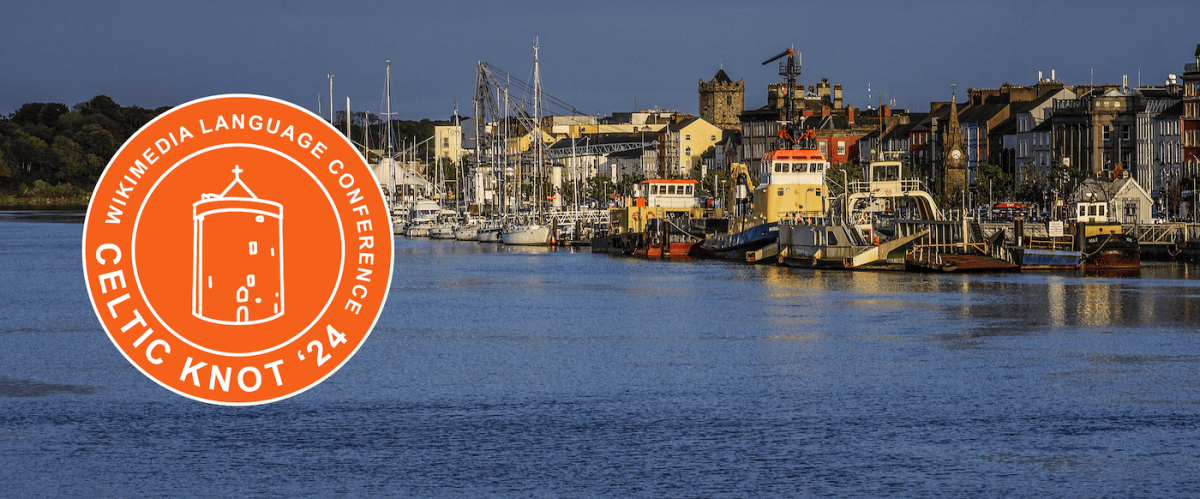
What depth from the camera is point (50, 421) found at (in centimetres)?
2977

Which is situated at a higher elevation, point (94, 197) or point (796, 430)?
point (94, 197)

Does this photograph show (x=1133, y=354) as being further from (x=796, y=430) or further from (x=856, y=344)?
(x=796, y=430)

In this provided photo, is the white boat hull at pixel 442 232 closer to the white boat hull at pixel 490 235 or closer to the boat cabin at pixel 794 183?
the white boat hull at pixel 490 235

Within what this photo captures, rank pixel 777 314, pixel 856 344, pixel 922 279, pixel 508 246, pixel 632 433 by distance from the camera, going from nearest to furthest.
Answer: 1. pixel 632 433
2. pixel 856 344
3. pixel 777 314
4. pixel 922 279
5. pixel 508 246

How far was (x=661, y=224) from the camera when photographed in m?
104

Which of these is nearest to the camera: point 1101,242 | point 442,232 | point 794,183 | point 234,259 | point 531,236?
point 234,259

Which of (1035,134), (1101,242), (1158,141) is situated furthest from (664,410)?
(1035,134)

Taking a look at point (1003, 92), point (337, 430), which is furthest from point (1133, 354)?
point (1003, 92)

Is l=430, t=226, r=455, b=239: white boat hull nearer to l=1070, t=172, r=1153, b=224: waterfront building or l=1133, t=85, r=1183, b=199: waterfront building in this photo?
l=1133, t=85, r=1183, b=199: waterfront building

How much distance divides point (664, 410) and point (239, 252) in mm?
19145

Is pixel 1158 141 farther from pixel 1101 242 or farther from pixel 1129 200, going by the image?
pixel 1101 242

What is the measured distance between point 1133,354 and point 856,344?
286 inches

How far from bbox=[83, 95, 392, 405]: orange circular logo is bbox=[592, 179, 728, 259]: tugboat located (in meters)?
46.3

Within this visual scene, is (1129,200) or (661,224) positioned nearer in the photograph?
(1129,200)
